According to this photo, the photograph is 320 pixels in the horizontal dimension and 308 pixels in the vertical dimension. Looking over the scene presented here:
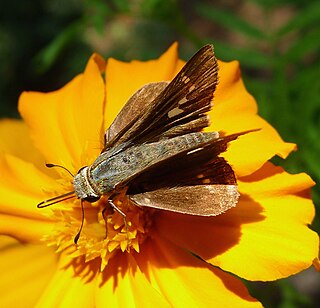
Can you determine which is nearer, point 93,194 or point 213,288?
point 93,194

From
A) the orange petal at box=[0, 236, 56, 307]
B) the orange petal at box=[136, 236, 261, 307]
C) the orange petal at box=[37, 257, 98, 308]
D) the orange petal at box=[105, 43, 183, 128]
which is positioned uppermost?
the orange petal at box=[105, 43, 183, 128]

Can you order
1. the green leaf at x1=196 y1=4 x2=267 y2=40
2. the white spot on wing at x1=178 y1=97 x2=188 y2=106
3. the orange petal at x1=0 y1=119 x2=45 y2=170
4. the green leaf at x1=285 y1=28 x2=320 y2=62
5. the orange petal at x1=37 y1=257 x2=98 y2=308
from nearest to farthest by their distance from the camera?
the white spot on wing at x1=178 y1=97 x2=188 y2=106 → the orange petal at x1=37 y1=257 x2=98 y2=308 → the orange petal at x1=0 y1=119 x2=45 y2=170 → the green leaf at x1=285 y1=28 x2=320 y2=62 → the green leaf at x1=196 y1=4 x2=267 y2=40

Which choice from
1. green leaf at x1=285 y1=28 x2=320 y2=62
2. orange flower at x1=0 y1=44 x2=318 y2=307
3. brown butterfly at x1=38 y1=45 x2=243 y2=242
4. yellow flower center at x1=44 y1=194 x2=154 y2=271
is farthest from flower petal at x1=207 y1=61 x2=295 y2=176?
green leaf at x1=285 y1=28 x2=320 y2=62

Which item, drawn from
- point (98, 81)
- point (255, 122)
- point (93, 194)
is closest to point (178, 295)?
point (93, 194)

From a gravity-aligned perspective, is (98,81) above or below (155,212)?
above

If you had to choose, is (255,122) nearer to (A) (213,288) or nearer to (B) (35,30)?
(A) (213,288)

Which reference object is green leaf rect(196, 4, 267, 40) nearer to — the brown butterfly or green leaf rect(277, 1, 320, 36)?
green leaf rect(277, 1, 320, 36)
